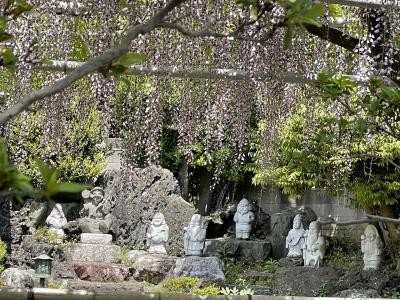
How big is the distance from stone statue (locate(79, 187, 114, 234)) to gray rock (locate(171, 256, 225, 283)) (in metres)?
2.07

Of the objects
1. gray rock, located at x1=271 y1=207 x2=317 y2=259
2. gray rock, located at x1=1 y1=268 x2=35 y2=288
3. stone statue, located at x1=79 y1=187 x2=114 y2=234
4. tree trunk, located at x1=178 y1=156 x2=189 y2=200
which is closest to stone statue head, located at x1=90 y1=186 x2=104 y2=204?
stone statue, located at x1=79 y1=187 x2=114 y2=234

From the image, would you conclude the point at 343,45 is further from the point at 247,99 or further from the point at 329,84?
the point at 329,84

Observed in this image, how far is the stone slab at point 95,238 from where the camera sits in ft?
35.4

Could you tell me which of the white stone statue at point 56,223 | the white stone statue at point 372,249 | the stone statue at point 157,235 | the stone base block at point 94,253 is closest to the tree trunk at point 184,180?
the stone statue at point 157,235

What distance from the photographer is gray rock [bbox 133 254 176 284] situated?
9716mm

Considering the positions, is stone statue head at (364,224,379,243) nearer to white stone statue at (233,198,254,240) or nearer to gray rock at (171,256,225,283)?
gray rock at (171,256,225,283)

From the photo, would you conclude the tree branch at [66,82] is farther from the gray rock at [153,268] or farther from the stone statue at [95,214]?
the stone statue at [95,214]

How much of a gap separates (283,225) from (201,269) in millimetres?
3189

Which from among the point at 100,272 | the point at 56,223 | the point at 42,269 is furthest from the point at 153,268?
the point at 42,269

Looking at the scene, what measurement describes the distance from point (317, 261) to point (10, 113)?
31.1 feet

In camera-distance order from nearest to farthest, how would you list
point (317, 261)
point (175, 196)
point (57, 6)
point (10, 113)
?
point (10, 113)
point (57, 6)
point (317, 261)
point (175, 196)

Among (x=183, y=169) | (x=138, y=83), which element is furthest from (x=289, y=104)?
(x=183, y=169)

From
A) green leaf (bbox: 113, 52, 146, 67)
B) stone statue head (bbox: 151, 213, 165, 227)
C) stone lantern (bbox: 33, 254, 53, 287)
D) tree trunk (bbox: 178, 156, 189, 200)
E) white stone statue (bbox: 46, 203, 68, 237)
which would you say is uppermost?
tree trunk (bbox: 178, 156, 189, 200)

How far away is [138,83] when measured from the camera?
18.5ft
